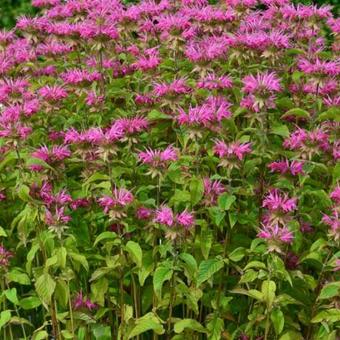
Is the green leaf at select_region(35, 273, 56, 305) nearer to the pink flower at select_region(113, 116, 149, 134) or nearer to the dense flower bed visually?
the dense flower bed

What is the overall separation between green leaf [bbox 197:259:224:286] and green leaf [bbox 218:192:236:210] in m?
0.18

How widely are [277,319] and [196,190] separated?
1.57 feet

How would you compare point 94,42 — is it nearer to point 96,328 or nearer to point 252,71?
point 252,71

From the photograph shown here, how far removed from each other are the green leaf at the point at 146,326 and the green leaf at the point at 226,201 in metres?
0.43

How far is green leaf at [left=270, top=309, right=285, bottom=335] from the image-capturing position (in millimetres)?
2389

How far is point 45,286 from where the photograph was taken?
240 cm

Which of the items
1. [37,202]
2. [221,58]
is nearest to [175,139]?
[221,58]

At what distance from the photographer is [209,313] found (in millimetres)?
2754

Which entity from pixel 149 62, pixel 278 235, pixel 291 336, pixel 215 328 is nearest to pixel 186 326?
pixel 215 328

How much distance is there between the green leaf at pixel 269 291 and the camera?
231 cm

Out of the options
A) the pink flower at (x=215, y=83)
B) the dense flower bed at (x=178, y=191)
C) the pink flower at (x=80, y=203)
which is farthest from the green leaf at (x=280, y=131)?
the pink flower at (x=80, y=203)

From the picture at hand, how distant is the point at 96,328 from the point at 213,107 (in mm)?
835

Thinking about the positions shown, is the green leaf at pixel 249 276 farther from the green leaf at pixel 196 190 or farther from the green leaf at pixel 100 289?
the green leaf at pixel 100 289

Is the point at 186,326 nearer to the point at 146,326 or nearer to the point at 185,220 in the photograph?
the point at 146,326
